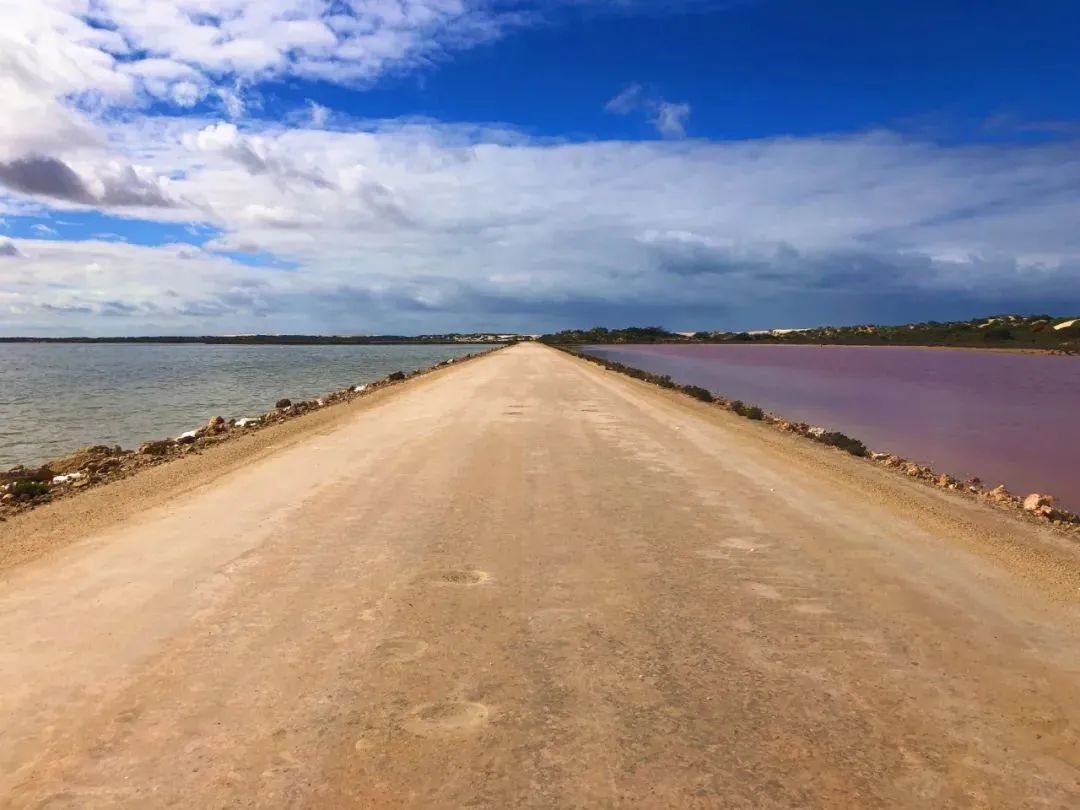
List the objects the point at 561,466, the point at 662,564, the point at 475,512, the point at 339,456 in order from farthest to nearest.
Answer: the point at 339,456 → the point at 561,466 → the point at 475,512 → the point at 662,564

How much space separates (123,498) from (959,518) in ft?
32.5

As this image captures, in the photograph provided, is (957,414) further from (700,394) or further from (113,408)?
(113,408)

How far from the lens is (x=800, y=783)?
315cm

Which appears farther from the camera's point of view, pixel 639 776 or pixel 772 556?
pixel 772 556

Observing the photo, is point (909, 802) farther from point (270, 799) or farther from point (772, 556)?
point (772, 556)

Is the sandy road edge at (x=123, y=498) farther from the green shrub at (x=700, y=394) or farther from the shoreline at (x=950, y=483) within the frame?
the green shrub at (x=700, y=394)

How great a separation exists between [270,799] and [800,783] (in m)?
2.19

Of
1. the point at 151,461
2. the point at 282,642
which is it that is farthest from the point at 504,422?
the point at 282,642

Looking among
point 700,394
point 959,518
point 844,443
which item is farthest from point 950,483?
point 700,394

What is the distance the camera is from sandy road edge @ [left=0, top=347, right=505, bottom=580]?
704cm

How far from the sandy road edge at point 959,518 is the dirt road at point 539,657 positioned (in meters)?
0.09

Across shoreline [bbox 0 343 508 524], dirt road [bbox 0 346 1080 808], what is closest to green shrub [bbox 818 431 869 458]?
dirt road [bbox 0 346 1080 808]

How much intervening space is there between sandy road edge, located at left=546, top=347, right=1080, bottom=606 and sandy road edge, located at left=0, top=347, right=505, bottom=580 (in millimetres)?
8382

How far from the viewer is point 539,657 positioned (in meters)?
4.31
